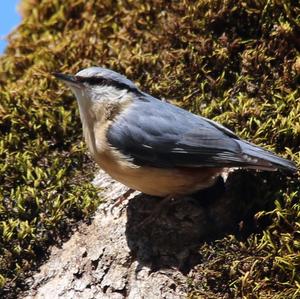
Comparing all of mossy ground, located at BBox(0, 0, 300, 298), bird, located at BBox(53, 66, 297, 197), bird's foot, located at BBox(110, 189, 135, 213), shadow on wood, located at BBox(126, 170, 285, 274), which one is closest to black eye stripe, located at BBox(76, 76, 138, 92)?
bird, located at BBox(53, 66, 297, 197)

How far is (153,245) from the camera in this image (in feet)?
10.5

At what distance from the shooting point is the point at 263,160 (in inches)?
124

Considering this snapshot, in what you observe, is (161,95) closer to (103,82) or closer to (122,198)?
(103,82)

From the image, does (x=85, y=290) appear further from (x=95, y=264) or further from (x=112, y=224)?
(x=112, y=224)

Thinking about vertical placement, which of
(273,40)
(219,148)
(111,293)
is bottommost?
(111,293)

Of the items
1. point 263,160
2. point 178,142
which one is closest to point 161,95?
point 178,142

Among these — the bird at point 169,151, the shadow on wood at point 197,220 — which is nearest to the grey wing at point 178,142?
the bird at point 169,151

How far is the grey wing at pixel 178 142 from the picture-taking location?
322 centimetres

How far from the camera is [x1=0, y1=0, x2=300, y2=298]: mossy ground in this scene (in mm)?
3062

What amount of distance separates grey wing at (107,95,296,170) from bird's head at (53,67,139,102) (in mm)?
192

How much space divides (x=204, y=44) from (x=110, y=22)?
0.65 metres

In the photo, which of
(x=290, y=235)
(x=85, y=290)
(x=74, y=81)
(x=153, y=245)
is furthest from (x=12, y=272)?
(x=290, y=235)

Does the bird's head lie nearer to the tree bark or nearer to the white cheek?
the white cheek

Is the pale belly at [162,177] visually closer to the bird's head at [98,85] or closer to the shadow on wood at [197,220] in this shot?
the shadow on wood at [197,220]
